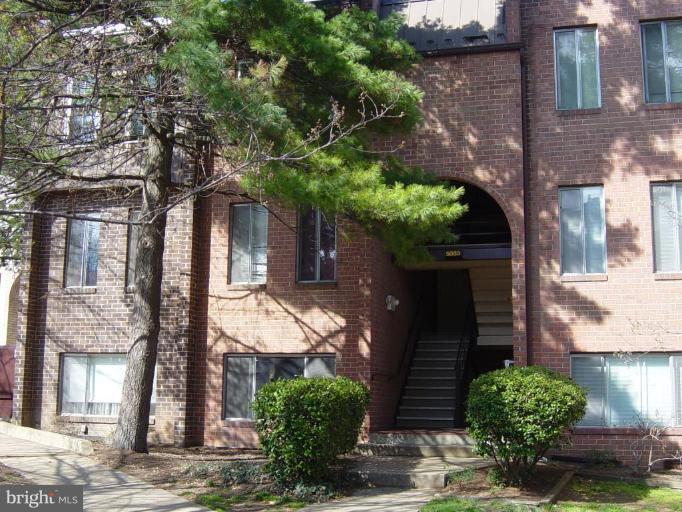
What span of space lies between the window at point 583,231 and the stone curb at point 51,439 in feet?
29.5

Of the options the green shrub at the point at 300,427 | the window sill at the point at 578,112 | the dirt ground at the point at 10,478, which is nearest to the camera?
the dirt ground at the point at 10,478

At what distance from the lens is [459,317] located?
21094mm

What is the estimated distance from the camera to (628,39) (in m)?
15.0

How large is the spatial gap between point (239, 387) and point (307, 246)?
122 inches

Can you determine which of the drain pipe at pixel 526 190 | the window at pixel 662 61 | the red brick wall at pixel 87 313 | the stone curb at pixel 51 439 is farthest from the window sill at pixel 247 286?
the window at pixel 662 61

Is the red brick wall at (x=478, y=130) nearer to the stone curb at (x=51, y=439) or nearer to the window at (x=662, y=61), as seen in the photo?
the window at (x=662, y=61)

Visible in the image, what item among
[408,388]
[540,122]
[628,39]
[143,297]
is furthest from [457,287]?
[143,297]

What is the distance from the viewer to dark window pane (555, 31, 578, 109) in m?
15.3

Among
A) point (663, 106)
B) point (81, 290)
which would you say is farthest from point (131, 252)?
point (663, 106)

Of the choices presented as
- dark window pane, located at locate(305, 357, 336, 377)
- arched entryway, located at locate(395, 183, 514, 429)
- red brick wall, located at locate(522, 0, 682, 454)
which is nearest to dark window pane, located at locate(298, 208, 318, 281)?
dark window pane, located at locate(305, 357, 336, 377)

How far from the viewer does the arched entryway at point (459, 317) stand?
1620 cm

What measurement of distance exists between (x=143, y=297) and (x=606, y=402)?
27.4ft

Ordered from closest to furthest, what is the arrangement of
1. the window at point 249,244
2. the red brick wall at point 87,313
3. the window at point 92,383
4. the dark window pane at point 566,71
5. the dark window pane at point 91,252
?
1. the dark window pane at point 566,71
2. the red brick wall at point 87,313
3. the window at point 249,244
4. the window at point 92,383
5. the dark window pane at point 91,252

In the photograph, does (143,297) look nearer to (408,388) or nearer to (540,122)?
(408,388)
